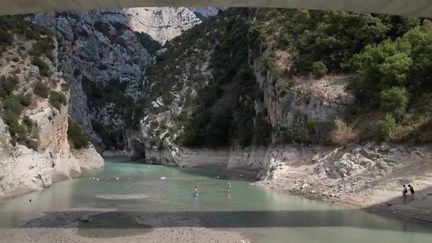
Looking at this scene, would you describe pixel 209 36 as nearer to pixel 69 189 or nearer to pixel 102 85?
pixel 102 85

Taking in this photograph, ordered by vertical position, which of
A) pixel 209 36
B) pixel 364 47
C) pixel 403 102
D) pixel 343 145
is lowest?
pixel 343 145

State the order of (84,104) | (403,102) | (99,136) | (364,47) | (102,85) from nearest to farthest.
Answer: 1. (403,102)
2. (364,47)
3. (84,104)
4. (99,136)
5. (102,85)

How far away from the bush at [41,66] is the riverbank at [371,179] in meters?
32.3

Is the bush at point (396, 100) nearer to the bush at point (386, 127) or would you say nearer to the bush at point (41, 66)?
the bush at point (386, 127)

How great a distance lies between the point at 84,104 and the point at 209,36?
38939 mm

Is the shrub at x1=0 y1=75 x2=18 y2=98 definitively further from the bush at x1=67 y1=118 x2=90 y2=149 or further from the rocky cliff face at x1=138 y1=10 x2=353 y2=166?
the rocky cliff face at x1=138 y1=10 x2=353 y2=166

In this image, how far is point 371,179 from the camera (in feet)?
107

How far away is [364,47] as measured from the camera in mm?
48156

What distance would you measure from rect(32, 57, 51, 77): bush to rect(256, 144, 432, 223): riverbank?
3235 cm

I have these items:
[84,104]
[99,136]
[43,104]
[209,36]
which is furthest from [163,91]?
[43,104]

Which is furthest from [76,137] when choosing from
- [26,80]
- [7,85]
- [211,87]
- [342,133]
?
[342,133]

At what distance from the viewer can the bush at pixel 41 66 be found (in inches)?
2231

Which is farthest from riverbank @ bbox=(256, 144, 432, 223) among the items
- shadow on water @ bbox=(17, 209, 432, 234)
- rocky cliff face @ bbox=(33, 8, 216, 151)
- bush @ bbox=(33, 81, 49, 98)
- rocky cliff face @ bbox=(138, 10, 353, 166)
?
rocky cliff face @ bbox=(33, 8, 216, 151)

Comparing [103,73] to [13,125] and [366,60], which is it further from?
[366,60]
